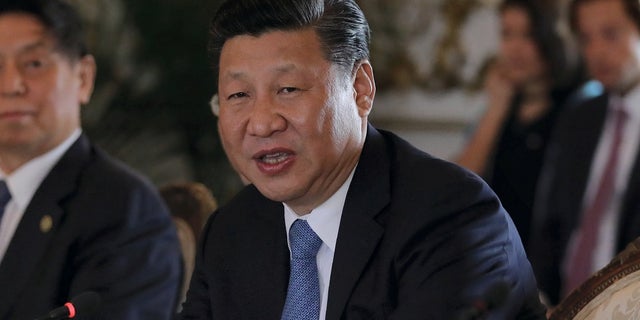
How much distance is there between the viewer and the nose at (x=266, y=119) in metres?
1.81

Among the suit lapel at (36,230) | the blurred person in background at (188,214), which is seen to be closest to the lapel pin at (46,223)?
the suit lapel at (36,230)

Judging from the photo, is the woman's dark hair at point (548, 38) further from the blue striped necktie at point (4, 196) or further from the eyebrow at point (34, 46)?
the blue striped necktie at point (4, 196)

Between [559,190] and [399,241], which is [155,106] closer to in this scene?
[559,190]

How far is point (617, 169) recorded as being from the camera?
11.6 ft

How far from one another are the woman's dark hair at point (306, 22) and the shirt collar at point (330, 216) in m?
0.20

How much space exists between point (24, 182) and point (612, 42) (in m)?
1.87

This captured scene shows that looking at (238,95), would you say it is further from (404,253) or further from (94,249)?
(94,249)

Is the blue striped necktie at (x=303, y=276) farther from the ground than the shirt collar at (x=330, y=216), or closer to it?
closer to it

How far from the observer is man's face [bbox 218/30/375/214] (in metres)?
1.81

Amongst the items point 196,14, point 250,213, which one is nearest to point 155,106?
point 196,14

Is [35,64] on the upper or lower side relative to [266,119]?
lower

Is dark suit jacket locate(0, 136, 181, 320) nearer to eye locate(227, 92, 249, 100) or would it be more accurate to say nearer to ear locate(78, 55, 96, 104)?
ear locate(78, 55, 96, 104)

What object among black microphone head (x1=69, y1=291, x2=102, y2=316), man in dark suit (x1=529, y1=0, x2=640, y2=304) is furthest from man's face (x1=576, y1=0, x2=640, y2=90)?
black microphone head (x1=69, y1=291, x2=102, y2=316)

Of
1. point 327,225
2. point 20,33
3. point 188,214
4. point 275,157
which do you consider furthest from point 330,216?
point 20,33
